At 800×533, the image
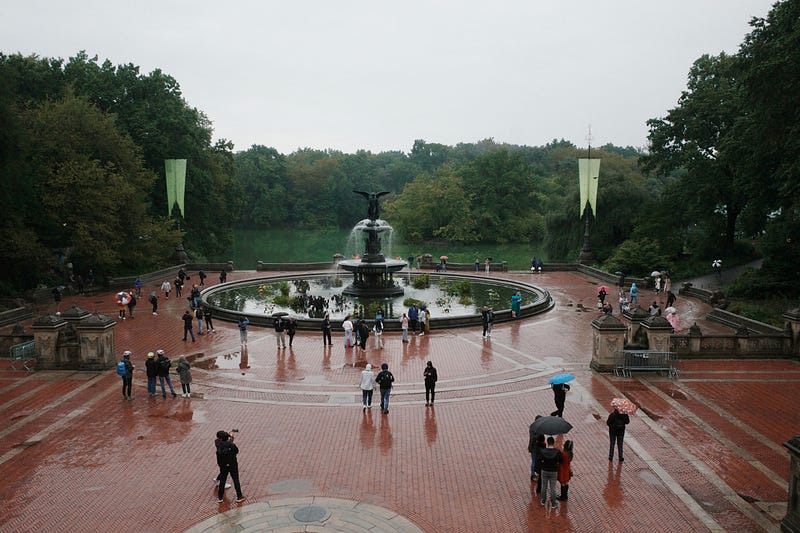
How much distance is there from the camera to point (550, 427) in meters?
10.1

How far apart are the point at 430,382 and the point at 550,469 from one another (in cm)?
→ 529

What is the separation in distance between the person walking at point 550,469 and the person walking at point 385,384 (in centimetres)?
496

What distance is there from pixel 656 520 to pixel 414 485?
4.09 metres

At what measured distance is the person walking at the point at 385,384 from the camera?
14211mm

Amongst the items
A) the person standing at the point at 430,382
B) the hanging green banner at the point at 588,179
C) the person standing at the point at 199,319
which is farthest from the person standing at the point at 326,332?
the hanging green banner at the point at 588,179

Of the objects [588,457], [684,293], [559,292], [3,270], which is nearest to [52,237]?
[3,270]

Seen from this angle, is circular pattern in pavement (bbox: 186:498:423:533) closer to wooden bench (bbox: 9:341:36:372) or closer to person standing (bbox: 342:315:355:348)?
person standing (bbox: 342:315:355:348)

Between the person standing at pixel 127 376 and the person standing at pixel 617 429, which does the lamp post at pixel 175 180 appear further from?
the person standing at pixel 617 429

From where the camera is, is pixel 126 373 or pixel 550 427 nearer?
pixel 550 427

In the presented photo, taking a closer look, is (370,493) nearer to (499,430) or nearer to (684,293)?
(499,430)

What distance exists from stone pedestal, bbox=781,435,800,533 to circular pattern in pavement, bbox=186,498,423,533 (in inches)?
222

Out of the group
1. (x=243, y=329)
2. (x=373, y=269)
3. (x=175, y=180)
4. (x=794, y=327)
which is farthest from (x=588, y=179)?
(x=243, y=329)

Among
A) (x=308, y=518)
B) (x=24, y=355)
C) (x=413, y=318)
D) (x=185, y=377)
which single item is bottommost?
(x=308, y=518)

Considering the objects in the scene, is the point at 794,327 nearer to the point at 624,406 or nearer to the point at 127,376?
the point at 624,406
